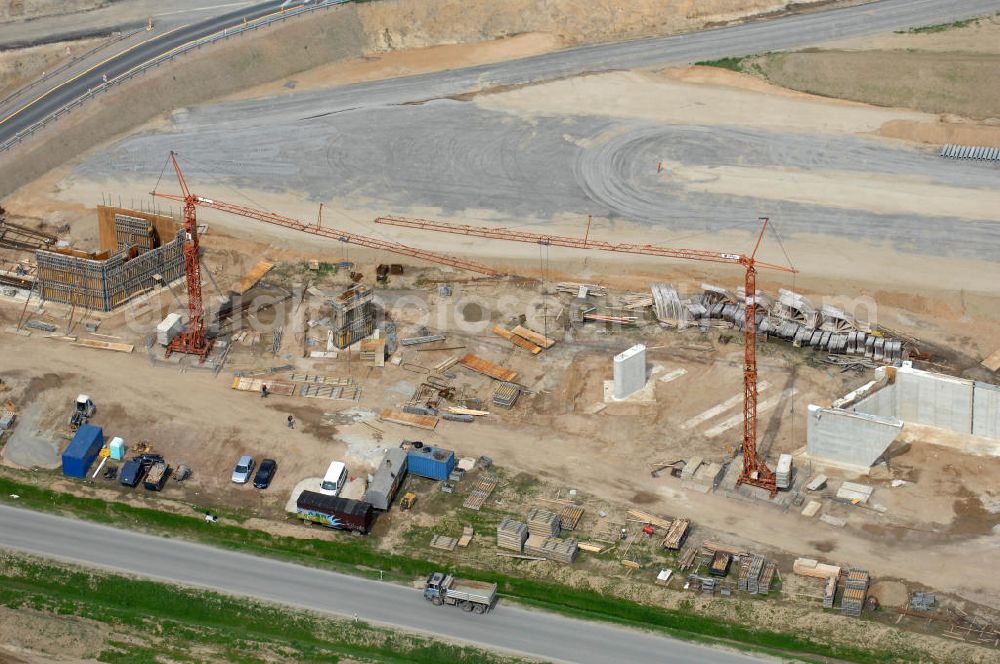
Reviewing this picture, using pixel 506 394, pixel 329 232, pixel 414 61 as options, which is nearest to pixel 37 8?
pixel 414 61

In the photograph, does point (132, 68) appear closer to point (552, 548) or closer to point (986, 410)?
point (552, 548)

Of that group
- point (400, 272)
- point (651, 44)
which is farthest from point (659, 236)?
point (651, 44)

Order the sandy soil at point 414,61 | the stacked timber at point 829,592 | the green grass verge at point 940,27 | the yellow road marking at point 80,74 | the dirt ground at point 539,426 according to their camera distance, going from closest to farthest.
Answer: the stacked timber at point 829,592, the dirt ground at point 539,426, the yellow road marking at point 80,74, the green grass verge at point 940,27, the sandy soil at point 414,61

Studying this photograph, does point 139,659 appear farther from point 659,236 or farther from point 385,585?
point 659,236

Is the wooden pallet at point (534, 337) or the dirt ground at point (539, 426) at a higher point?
the wooden pallet at point (534, 337)

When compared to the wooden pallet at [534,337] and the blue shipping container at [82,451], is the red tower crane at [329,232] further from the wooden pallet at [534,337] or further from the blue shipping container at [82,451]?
the blue shipping container at [82,451]

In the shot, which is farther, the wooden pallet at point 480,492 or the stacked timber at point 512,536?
the wooden pallet at point 480,492

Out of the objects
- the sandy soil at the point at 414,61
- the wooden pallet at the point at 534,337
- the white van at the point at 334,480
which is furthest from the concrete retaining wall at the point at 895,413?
the sandy soil at the point at 414,61
